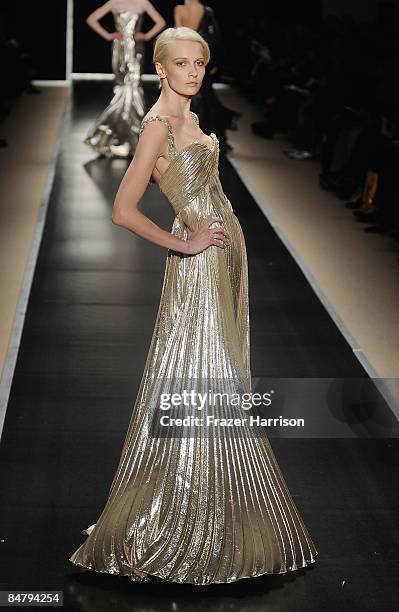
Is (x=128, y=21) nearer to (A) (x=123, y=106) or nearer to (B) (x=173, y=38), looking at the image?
(A) (x=123, y=106)

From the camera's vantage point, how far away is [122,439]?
11.4 feet

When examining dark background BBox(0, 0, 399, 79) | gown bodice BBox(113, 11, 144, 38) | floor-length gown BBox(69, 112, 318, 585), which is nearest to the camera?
floor-length gown BBox(69, 112, 318, 585)

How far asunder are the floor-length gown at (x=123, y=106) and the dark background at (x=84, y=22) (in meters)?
5.38

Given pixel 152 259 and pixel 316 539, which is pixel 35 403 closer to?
pixel 316 539

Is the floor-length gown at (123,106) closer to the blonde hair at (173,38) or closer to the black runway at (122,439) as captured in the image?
the black runway at (122,439)

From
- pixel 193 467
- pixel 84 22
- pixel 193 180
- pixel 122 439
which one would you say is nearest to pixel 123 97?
pixel 122 439

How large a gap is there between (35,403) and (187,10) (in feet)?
14.6

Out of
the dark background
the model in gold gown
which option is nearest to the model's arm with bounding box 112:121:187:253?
the model in gold gown

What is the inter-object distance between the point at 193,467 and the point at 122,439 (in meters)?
0.93

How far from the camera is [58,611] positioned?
249cm

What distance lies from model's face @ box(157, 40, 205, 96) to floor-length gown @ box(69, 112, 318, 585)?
0.12 metres

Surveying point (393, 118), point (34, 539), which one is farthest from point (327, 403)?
point (393, 118)

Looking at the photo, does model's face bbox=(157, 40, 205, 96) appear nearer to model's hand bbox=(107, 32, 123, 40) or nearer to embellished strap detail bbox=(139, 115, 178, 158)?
embellished strap detail bbox=(139, 115, 178, 158)

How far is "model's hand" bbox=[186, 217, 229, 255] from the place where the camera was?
8.32ft
